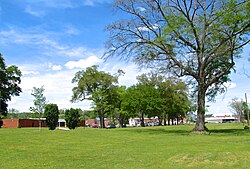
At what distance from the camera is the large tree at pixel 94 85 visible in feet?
219

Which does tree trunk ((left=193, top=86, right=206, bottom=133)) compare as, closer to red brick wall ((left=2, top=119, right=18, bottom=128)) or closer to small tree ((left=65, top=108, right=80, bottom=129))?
small tree ((left=65, top=108, right=80, bottom=129))

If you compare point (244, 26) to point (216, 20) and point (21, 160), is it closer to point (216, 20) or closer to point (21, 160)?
point (216, 20)

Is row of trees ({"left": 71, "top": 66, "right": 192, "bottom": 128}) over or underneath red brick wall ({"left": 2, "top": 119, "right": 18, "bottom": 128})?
over

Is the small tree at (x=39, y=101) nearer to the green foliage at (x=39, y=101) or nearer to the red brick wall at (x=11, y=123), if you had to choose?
the green foliage at (x=39, y=101)

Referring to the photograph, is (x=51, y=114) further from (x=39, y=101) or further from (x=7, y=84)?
(x=7, y=84)

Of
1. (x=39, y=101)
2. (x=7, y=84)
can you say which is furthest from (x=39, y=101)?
(x=7, y=84)

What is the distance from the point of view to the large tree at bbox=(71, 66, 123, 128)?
6688cm

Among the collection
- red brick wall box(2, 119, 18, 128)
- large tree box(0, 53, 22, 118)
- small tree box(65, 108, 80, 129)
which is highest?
large tree box(0, 53, 22, 118)

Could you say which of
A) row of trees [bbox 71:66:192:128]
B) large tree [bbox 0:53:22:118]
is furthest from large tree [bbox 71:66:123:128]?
large tree [bbox 0:53:22:118]

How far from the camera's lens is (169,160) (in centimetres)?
1109

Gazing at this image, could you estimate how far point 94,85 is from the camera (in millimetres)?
68562

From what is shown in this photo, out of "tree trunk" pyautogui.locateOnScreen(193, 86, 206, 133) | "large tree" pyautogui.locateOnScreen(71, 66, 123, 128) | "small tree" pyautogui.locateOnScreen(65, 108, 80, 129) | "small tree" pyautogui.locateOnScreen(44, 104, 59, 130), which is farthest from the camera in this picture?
"large tree" pyautogui.locateOnScreen(71, 66, 123, 128)

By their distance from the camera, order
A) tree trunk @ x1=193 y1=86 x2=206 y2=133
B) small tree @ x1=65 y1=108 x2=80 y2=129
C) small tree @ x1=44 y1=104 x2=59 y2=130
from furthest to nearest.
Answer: small tree @ x1=65 y1=108 x2=80 y2=129
small tree @ x1=44 y1=104 x2=59 y2=130
tree trunk @ x1=193 y1=86 x2=206 y2=133

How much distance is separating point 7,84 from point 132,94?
27.8 meters
